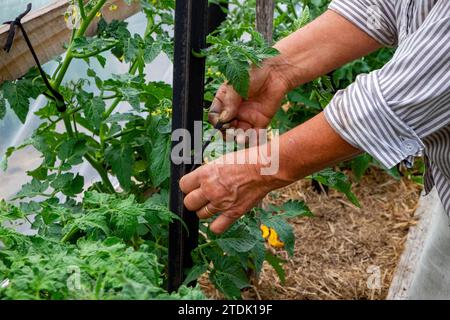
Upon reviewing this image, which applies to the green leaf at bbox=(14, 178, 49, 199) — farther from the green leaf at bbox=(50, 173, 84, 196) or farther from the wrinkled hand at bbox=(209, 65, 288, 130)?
the wrinkled hand at bbox=(209, 65, 288, 130)

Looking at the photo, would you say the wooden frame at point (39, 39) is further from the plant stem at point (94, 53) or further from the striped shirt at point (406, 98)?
the striped shirt at point (406, 98)

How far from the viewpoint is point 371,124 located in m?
1.36

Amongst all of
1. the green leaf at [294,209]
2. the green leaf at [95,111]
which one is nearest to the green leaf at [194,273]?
the green leaf at [294,209]

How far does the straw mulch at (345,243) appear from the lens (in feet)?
8.77

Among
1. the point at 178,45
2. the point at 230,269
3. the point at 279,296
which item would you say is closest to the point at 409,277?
the point at 279,296

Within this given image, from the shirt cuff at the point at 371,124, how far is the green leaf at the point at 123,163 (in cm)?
65

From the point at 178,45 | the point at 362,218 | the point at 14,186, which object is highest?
the point at 178,45

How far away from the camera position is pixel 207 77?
1.99 meters

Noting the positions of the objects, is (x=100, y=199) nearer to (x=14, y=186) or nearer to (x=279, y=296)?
(x=14, y=186)

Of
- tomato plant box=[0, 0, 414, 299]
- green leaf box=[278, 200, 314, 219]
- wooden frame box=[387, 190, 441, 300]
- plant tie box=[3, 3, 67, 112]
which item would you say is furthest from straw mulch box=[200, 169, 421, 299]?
plant tie box=[3, 3, 67, 112]

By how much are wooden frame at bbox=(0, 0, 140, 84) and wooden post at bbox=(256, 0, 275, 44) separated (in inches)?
17.6

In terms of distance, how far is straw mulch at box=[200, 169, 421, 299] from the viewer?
267 centimetres

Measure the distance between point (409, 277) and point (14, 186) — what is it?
1351mm
